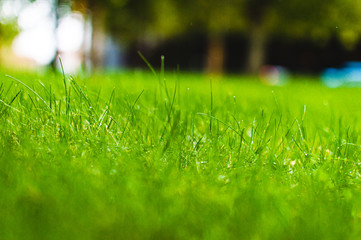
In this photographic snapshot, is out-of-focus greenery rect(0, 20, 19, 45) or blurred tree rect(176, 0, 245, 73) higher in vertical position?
blurred tree rect(176, 0, 245, 73)

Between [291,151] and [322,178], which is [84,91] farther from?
[322,178]

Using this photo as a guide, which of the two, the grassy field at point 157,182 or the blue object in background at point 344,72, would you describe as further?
the blue object in background at point 344,72

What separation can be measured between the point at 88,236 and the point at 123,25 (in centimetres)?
1655

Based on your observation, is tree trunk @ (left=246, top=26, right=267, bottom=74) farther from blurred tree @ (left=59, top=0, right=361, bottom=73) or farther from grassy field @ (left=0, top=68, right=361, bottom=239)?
grassy field @ (left=0, top=68, right=361, bottom=239)

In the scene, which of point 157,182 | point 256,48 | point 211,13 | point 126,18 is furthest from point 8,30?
point 157,182

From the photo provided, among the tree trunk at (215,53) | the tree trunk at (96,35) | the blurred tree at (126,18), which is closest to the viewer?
the tree trunk at (96,35)

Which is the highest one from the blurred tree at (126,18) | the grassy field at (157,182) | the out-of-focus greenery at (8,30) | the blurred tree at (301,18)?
the blurred tree at (301,18)

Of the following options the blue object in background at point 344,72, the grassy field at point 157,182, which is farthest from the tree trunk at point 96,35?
the blue object in background at point 344,72

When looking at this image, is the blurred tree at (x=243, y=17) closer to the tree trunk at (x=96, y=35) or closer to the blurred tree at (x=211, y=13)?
the blurred tree at (x=211, y=13)

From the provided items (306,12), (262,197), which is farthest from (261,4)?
(262,197)

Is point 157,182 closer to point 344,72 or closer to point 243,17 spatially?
point 243,17

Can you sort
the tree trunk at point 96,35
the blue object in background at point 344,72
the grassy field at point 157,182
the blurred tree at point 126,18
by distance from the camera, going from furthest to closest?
1. the blue object in background at point 344,72
2. the blurred tree at point 126,18
3. the tree trunk at point 96,35
4. the grassy field at point 157,182

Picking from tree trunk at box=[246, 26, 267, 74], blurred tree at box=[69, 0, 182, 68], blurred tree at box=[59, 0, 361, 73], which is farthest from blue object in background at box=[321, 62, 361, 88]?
blurred tree at box=[69, 0, 182, 68]

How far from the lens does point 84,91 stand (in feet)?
6.40
